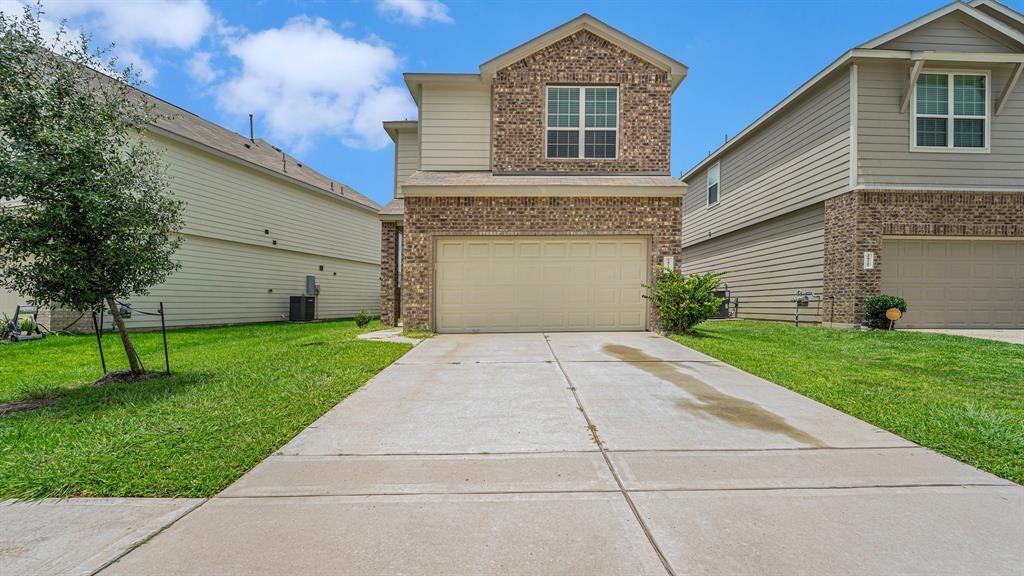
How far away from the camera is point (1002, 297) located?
472 inches

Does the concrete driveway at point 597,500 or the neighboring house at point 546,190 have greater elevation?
the neighboring house at point 546,190

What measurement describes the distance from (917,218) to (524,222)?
9.76m

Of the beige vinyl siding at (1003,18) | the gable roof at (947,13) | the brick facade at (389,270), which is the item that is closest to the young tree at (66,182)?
the brick facade at (389,270)

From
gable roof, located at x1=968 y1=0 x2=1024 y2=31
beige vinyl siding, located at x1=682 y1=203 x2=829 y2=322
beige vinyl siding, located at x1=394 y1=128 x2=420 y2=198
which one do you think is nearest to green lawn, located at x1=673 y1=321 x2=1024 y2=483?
beige vinyl siding, located at x1=682 y1=203 x2=829 y2=322

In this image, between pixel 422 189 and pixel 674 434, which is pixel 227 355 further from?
pixel 674 434

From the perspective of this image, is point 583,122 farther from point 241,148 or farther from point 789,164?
point 241,148

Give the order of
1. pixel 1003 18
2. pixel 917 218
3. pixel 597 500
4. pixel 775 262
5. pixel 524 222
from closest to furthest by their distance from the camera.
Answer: pixel 597 500 < pixel 524 222 < pixel 917 218 < pixel 1003 18 < pixel 775 262

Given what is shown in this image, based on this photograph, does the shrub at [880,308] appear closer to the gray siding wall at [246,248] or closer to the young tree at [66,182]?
the young tree at [66,182]

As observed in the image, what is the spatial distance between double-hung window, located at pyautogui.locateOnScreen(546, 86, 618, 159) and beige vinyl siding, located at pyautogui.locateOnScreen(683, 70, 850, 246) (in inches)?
232

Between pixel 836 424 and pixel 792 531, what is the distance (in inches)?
89.9

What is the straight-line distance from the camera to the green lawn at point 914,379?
12.4ft

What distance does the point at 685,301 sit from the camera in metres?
10.1

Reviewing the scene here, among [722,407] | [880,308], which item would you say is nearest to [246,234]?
[722,407]

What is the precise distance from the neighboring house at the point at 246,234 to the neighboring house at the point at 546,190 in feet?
21.8
